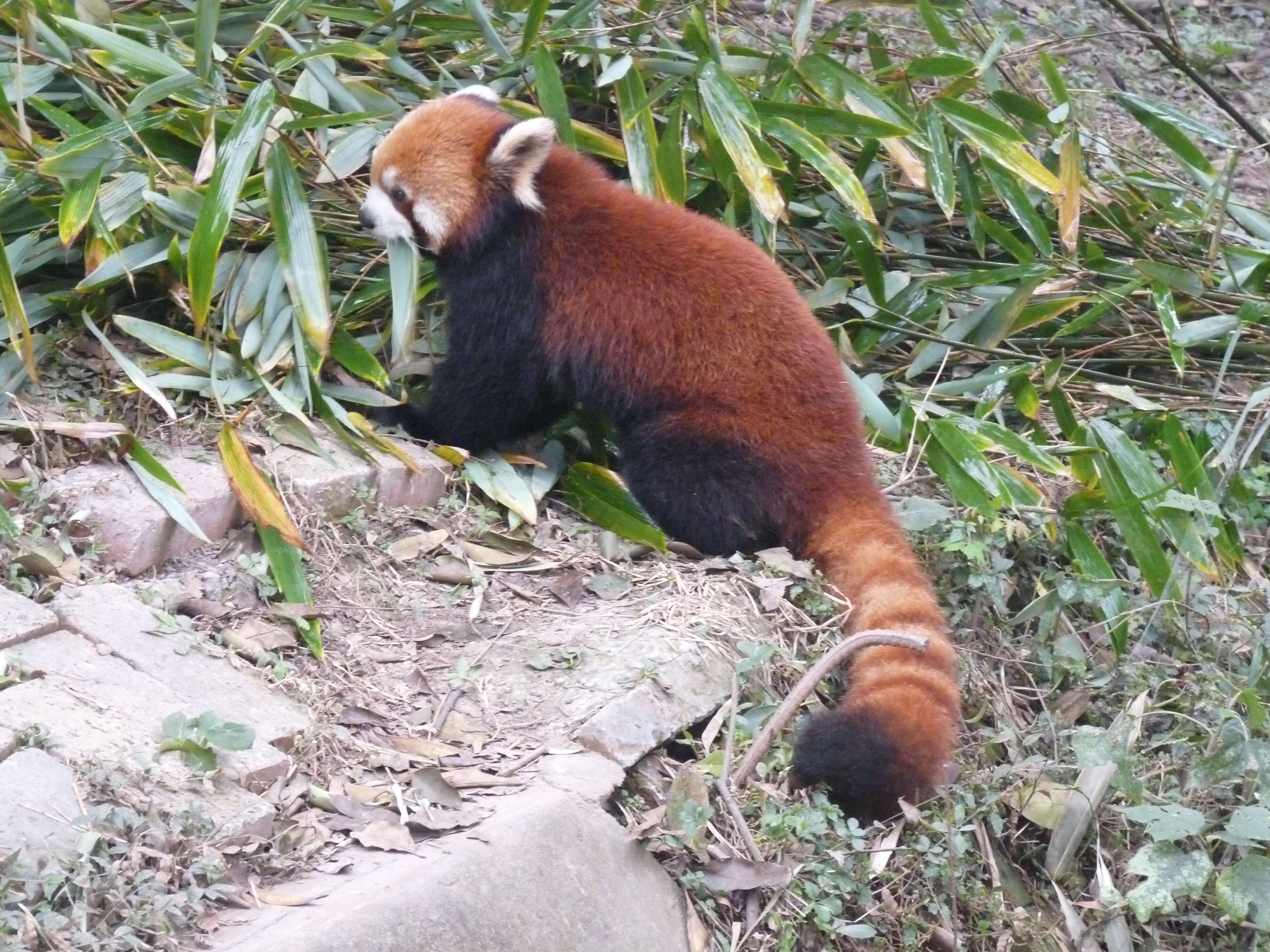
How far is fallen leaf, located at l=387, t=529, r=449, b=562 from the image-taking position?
328cm

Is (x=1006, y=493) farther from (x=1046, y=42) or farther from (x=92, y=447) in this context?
(x=92, y=447)

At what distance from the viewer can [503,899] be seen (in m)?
2.12

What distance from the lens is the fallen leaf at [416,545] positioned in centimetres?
328

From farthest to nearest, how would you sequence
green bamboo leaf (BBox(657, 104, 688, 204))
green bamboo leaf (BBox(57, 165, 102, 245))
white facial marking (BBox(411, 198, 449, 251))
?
green bamboo leaf (BBox(657, 104, 688, 204)) → white facial marking (BBox(411, 198, 449, 251)) → green bamboo leaf (BBox(57, 165, 102, 245))

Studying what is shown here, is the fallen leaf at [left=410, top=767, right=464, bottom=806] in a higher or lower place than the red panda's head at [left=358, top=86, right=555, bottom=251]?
lower

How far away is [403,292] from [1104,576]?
7.22 feet

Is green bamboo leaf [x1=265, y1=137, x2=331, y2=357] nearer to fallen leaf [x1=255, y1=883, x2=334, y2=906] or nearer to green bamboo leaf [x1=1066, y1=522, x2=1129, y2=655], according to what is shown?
fallen leaf [x1=255, y1=883, x2=334, y2=906]

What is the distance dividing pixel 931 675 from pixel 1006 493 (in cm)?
92

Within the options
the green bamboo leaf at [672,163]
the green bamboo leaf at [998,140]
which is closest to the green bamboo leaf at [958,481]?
the green bamboo leaf at [998,140]

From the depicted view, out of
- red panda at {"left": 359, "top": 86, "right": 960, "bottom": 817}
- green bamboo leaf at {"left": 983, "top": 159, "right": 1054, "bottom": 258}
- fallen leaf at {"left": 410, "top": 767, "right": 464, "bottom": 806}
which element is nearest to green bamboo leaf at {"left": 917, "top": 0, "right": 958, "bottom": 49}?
green bamboo leaf at {"left": 983, "top": 159, "right": 1054, "bottom": 258}

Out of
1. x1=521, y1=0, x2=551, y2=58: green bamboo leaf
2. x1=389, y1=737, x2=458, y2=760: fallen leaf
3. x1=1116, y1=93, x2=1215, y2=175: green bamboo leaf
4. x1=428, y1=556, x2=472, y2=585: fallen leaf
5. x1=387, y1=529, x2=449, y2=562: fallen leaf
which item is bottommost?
x1=428, y1=556, x2=472, y2=585: fallen leaf

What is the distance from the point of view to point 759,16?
612 cm

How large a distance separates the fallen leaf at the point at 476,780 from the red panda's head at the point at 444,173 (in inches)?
73.2

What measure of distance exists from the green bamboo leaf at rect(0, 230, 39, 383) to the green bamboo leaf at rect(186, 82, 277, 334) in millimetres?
428
